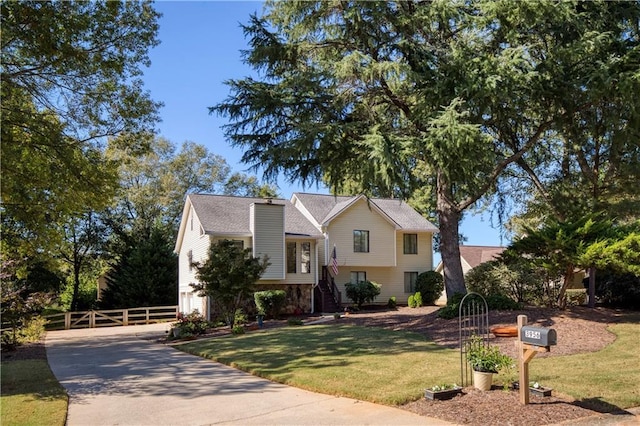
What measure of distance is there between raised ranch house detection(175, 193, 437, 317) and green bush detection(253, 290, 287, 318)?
1.79 metres

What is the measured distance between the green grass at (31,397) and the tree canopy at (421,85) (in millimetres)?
8870

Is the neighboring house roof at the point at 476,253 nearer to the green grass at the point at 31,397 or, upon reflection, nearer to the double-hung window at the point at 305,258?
the double-hung window at the point at 305,258

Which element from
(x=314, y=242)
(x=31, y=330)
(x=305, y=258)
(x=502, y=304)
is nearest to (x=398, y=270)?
(x=314, y=242)

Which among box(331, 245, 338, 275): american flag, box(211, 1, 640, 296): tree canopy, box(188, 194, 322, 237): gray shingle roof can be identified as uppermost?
box(211, 1, 640, 296): tree canopy

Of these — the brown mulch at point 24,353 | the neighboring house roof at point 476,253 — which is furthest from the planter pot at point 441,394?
the neighboring house roof at point 476,253

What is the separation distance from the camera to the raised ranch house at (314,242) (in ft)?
87.8

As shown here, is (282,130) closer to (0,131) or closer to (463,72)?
(463,72)

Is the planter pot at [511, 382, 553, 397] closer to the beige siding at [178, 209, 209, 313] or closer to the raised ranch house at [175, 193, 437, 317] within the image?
the raised ranch house at [175, 193, 437, 317]

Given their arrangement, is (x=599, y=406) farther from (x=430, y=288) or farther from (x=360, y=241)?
(x=360, y=241)

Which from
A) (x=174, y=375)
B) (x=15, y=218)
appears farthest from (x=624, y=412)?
(x=15, y=218)

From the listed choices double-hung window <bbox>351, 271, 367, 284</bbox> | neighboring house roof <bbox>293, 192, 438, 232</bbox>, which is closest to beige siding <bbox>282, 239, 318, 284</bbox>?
neighboring house roof <bbox>293, 192, 438, 232</bbox>

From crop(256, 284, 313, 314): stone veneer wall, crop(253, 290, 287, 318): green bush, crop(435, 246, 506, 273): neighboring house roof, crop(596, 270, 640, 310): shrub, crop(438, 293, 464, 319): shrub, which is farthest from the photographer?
crop(435, 246, 506, 273): neighboring house roof

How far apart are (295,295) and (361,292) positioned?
3739mm

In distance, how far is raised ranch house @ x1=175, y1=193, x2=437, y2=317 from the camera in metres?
26.8
